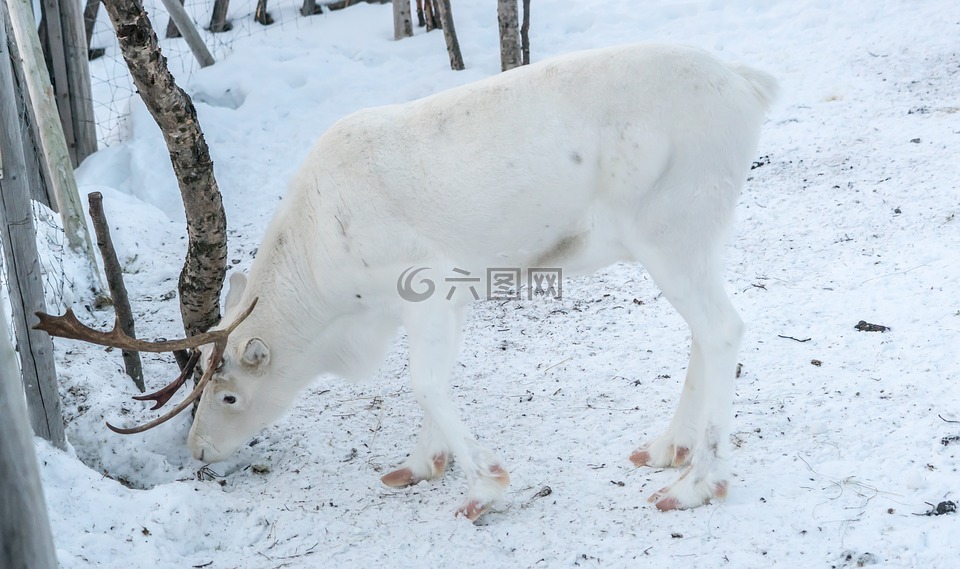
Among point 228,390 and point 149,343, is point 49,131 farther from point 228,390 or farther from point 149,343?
point 149,343

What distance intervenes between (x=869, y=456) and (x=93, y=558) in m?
3.19

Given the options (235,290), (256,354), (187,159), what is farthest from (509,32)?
(256,354)

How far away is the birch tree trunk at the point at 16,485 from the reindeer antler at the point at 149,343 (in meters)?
1.24

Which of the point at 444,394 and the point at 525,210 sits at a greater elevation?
the point at 525,210

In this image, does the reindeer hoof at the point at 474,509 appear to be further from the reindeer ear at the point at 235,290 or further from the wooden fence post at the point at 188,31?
the wooden fence post at the point at 188,31

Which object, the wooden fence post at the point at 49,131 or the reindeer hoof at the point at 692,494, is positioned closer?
the reindeer hoof at the point at 692,494

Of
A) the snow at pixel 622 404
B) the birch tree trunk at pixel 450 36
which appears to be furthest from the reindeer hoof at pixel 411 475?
the birch tree trunk at pixel 450 36

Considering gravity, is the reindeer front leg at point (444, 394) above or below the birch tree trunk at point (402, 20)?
below

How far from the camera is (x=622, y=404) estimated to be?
4527 millimetres

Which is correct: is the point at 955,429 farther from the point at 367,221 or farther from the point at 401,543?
the point at 367,221

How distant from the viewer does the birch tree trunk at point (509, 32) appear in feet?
28.2

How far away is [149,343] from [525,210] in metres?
1.59

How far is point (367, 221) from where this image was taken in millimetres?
3646

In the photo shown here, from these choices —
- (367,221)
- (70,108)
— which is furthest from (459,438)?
(70,108)
